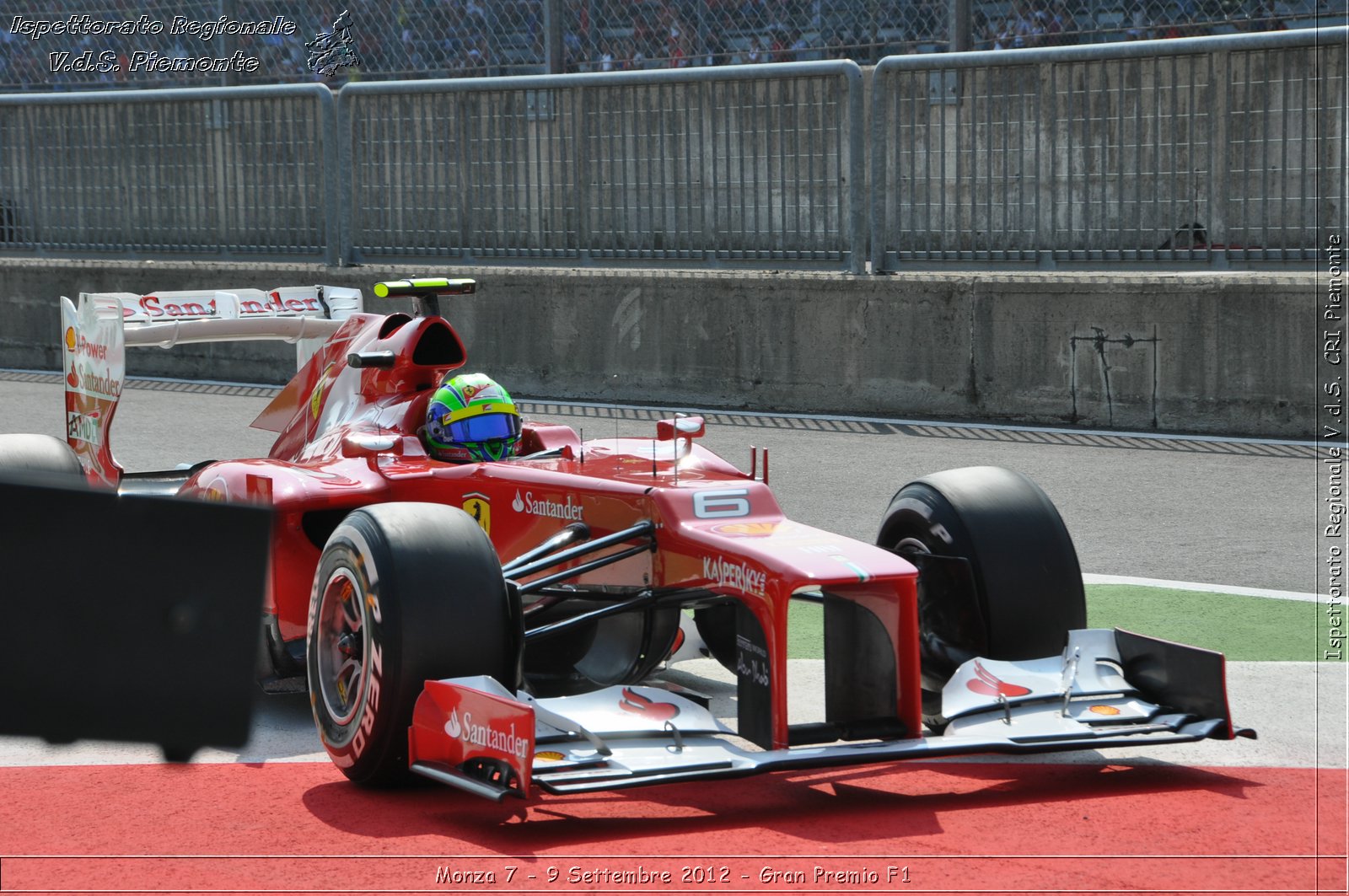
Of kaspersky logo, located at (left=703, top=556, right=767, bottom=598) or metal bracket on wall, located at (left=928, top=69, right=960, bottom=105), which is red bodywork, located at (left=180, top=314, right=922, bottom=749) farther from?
metal bracket on wall, located at (left=928, top=69, right=960, bottom=105)

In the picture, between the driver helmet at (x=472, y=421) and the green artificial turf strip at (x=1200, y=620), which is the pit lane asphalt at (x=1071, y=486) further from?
the driver helmet at (x=472, y=421)

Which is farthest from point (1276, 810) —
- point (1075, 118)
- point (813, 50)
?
point (813, 50)

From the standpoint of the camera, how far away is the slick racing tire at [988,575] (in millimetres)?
5012

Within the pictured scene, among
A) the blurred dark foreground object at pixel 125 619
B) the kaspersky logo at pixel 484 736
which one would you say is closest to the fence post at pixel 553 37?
the kaspersky logo at pixel 484 736

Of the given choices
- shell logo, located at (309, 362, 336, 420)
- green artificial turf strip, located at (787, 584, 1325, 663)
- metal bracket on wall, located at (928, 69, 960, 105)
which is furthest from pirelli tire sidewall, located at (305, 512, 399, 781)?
metal bracket on wall, located at (928, 69, 960, 105)

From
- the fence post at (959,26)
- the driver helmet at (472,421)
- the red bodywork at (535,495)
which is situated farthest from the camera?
the fence post at (959,26)

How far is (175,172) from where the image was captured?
13977 millimetres

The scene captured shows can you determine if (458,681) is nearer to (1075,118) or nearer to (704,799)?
(704,799)

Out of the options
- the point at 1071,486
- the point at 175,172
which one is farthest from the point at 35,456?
the point at 175,172

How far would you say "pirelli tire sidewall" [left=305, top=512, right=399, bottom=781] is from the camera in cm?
433

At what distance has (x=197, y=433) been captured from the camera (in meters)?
11.1

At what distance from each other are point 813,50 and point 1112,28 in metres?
2.33

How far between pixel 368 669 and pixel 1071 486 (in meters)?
5.50

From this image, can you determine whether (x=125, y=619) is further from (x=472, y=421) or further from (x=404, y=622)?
(x=472, y=421)
